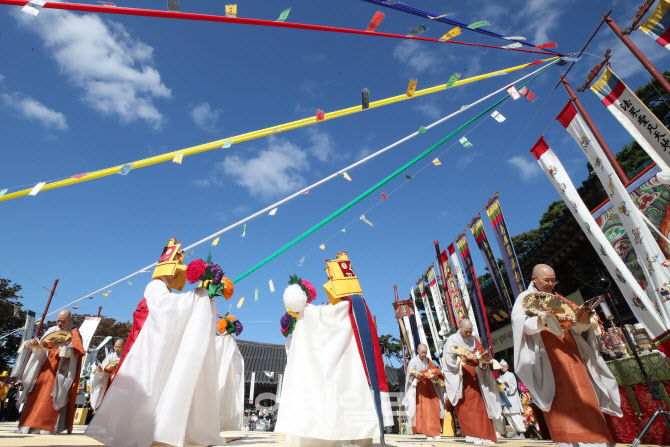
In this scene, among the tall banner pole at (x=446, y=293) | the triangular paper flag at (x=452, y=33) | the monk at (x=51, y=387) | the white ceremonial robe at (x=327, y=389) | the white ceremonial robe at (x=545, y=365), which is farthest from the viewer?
the tall banner pole at (x=446, y=293)

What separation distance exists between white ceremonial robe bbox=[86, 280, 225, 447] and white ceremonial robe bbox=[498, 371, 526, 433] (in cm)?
924

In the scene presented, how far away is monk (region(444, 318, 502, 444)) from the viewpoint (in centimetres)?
642

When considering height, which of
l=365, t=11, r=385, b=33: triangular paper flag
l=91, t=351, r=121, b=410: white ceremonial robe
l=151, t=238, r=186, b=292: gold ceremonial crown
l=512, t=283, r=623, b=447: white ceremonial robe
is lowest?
l=512, t=283, r=623, b=447: white ceremonial robe

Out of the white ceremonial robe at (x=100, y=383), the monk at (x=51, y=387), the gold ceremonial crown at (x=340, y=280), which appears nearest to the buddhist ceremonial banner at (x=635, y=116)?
the gold ceremonial crown at (x=340, y=280)

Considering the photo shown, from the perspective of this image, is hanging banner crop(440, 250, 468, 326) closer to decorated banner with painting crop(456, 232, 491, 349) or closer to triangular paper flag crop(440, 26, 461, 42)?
decorated banner with painting crop(456, 232, 491, 349)

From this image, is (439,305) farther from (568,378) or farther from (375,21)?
(375,21)

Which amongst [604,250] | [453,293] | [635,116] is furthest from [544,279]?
[453,293]

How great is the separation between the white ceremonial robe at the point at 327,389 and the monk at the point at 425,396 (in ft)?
16.1

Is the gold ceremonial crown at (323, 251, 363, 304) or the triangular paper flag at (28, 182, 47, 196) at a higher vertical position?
the triangular paper flag at (28, 182, 47, 196)

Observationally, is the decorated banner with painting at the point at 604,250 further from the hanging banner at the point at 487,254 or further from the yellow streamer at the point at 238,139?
the hanging banner at the point at 487,254

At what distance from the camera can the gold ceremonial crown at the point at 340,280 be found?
15.0 ft

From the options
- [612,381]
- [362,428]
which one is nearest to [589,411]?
[612,381]

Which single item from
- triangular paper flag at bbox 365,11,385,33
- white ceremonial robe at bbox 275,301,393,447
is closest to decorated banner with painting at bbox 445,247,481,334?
white ceremonial robe at bbox 275,301,393,447

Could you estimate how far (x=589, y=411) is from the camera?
127 inches
